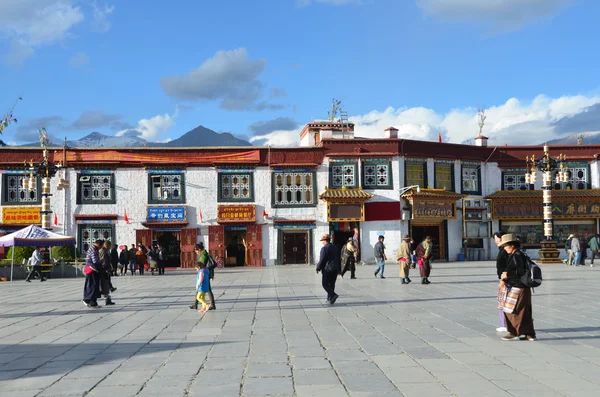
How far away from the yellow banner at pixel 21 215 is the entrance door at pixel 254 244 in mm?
11363

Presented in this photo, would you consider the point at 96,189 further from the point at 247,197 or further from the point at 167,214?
the point at 247,197

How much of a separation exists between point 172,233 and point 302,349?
27936 mm

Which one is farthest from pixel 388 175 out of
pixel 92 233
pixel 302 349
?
pixel 302 349

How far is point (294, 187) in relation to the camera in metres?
36.3

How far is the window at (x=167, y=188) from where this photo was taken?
35.9m

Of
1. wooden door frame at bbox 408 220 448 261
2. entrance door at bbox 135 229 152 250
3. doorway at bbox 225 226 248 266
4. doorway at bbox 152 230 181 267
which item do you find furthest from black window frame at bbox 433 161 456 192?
entrance door at bbox 135 229 152 250

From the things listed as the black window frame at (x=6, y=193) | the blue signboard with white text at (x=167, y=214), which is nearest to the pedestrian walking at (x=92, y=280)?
the blue signboard with white text at (x=167, y=214)

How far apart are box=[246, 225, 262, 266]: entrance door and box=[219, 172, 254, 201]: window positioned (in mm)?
1718

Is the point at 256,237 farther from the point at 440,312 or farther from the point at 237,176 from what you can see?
the point at 440,312

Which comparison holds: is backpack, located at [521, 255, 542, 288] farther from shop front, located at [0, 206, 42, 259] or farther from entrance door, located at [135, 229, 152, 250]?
shop front, located at [0, 206, 42, 259]

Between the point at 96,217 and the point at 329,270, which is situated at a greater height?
the point at 96,217

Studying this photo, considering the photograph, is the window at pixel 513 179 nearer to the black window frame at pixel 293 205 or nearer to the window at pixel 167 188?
the black window frame at pixel 293 205

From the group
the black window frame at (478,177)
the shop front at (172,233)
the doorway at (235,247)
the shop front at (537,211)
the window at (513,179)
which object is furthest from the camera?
the window at (513,179)

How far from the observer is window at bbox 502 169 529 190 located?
39.1 metres
